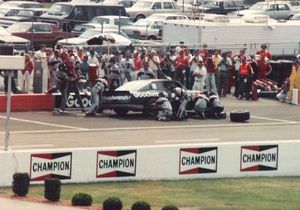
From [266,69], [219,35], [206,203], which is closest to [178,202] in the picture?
[206,203]

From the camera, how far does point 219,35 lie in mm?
53062

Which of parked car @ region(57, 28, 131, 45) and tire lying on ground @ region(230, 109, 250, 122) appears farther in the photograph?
parked car @ region(57, 28, 131, 45)

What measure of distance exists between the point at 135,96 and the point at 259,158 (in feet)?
33.9

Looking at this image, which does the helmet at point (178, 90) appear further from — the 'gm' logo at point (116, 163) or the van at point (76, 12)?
the van at point (76, 12)

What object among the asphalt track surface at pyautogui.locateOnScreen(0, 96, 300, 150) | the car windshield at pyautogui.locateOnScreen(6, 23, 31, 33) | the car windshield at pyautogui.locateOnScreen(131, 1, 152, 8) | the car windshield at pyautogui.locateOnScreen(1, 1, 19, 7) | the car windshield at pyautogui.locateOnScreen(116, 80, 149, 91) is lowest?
the asphalt track surface at pyautogui.locateOnScreen(0, 96, 300, 150)

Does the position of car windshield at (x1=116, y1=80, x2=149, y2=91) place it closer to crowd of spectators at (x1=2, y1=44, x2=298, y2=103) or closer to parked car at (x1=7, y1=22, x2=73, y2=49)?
crowd of spectators at (x1=2, y1=44, x2=298, y2=103)

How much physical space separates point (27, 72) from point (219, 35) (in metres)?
12.0

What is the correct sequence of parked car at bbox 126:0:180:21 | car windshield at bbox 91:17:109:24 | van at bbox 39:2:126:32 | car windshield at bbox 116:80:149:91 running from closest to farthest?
car windshield at bbox 116:80:149:91 < car windshield at bbox 91:17:109:24 < van at bbox 39:2:126:32 < parked car at bbox 126:0:180:21

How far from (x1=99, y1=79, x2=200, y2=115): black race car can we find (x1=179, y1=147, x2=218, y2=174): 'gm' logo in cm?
1075

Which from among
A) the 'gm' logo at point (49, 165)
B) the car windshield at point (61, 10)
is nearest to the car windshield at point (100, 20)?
the car windshield at point (61, 10)

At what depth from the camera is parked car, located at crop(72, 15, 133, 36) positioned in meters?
61.1

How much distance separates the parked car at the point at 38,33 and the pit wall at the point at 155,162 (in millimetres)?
28918

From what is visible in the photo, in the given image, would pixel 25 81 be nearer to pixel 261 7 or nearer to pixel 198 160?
pixel 198 160

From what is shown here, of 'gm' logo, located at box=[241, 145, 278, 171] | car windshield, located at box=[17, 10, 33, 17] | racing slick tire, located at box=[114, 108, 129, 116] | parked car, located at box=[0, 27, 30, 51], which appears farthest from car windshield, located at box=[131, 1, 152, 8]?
'gm' logo, located at box=[241, 145, 278, 171]
